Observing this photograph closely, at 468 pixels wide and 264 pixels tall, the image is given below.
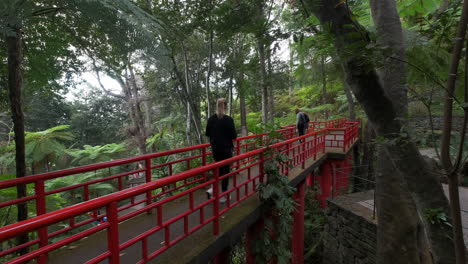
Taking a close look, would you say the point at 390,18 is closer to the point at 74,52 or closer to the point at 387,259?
the point at 387,259

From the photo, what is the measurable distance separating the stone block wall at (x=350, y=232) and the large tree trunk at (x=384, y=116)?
12.4 feet

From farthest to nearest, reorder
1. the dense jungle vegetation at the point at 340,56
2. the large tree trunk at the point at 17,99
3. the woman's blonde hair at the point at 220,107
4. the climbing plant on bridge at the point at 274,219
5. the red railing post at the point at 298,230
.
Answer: the red railing post at the point at 298,230 < the woman's blonde hair at the point at 220,107 < the climbing plant on bridge at the point at 274,219 < the large tree trunk at the point at 17,99 < the dense jungle vegetation at the point at 340,56

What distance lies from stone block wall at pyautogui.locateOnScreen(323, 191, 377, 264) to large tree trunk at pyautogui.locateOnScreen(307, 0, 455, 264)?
12.4 ft

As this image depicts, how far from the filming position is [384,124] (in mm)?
2477

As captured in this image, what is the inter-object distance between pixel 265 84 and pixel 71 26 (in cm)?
738

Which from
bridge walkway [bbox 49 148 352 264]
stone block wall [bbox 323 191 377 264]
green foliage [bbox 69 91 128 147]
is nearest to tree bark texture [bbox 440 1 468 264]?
bridge walkway [bbox 49 148 352 264]

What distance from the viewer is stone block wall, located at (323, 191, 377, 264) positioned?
5.52 meters

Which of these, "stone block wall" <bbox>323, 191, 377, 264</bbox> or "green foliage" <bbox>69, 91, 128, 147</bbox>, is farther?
"green foliage" <bbox>69, 91, 128, 147</bbox>

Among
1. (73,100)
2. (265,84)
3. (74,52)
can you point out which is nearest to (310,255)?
(265,84)

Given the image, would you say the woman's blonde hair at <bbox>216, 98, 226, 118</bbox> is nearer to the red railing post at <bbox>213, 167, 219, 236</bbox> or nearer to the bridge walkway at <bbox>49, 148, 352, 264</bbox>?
the red railing post at <bbox>213, 167, 219, 236</bbox>

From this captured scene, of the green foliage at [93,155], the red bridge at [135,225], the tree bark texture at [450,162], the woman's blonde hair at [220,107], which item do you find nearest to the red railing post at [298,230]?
the red bridge at [135,225]

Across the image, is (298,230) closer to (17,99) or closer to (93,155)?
(17,99)

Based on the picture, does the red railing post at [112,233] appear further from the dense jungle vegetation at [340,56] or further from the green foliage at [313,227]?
the green foliage at [313,227]

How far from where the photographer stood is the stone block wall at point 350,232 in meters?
5.52
